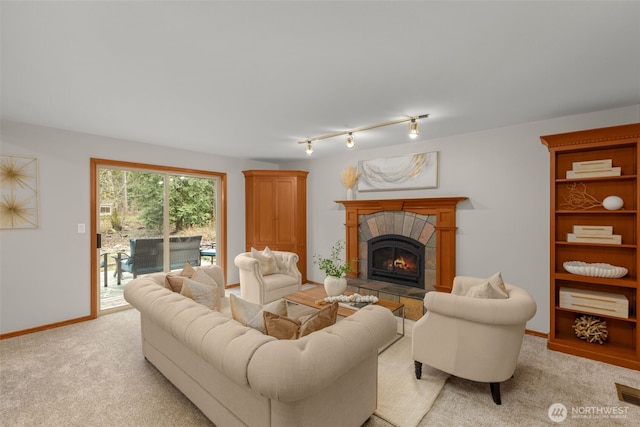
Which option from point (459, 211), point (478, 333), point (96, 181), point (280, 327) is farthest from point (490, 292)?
point (96, 181)

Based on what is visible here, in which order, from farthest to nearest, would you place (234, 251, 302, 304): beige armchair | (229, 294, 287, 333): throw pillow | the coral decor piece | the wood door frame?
(234, 251, 302, 304): beige armchair < the wood door frame < the coral decor piece < (229, 294, 287, 333): throw pillow

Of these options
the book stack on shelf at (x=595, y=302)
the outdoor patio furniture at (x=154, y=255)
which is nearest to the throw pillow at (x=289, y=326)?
the book stack on shelf at (x=595, y=302)

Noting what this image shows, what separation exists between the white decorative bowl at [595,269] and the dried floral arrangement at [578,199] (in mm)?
581

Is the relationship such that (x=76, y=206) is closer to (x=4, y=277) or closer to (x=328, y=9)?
(x=4, y=277)

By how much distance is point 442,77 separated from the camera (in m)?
2.28

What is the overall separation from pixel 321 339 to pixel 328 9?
1.66 metres

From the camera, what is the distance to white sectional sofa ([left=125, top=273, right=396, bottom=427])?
51.4 inches

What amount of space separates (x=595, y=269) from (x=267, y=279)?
369cm

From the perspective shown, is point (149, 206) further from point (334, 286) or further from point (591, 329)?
point (591, 329)

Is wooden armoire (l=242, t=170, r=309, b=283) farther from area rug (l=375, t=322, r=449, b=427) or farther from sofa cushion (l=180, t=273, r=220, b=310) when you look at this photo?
area rug (l=375, t=322, r=449, b=427)

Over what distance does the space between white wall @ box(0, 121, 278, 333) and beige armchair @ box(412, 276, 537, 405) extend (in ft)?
13.8

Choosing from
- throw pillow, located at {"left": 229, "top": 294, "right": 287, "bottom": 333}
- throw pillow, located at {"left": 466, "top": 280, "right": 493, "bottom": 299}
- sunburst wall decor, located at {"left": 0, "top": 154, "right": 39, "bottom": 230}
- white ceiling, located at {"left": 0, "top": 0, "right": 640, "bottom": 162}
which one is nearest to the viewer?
white ceiling, located at {"left": 0, "top": 0, "right": 640, "bottom": 162}

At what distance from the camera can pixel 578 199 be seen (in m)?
3.08

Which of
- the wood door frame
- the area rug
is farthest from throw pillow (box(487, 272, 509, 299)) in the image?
the wood door frame
